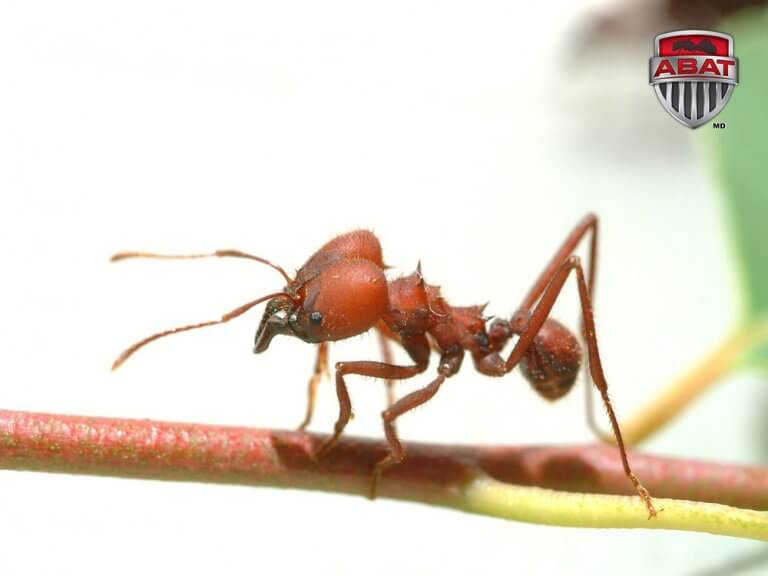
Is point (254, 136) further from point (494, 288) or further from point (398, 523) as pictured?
point (398, 523)

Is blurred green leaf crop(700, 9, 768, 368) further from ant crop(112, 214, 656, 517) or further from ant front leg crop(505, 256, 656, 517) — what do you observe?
ant front leg crop(505, 256, 656, 517)

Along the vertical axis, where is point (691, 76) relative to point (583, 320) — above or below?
above

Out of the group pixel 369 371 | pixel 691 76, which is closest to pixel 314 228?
pixel 691 76

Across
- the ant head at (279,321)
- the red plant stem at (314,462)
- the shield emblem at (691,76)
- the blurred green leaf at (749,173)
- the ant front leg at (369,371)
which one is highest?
the shield emblem at (691,76)

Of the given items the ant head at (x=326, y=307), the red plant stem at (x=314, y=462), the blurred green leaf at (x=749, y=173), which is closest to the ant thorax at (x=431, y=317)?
the ant head at (x=326, y=307)

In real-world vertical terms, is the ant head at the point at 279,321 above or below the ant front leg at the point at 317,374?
above

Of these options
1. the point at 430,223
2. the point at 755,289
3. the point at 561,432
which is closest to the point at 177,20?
the point at 430,223

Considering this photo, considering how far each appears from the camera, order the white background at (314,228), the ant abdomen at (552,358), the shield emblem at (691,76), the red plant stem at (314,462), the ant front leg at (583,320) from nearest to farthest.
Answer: the red plant stem at (314,462) < the ant front leg at (583,320) < the ant abdomen at (552,358) < the white background at (314,228) < the shield emblem at (691,76)

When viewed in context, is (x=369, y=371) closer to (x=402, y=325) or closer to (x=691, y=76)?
(x=402, y=325)

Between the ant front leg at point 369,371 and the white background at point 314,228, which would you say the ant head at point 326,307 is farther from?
the white background at point 314,228
